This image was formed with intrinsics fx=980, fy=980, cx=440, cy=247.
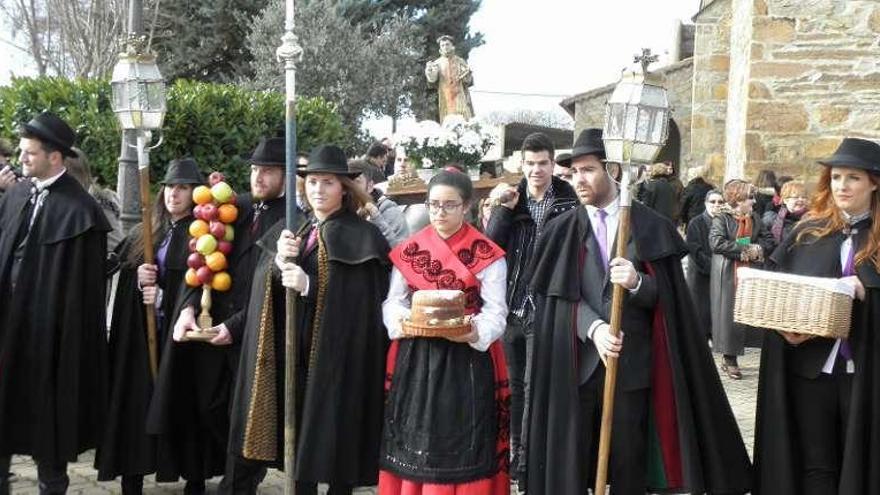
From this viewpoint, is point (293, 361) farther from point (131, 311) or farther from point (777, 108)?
point (777, 108)

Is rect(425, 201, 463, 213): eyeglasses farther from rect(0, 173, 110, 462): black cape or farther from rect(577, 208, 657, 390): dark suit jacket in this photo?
rect(0, 173, 110, 462): black cape

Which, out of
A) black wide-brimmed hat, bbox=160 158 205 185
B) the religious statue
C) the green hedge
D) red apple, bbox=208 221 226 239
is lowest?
red apple, bbox=208 221 226 239

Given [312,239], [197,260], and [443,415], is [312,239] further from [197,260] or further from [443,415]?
[443,415]

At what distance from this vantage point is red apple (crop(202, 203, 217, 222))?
18.0 feet

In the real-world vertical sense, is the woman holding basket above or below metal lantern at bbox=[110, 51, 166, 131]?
below

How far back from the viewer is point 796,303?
4320mm

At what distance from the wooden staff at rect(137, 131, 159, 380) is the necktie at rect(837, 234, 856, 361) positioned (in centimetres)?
362

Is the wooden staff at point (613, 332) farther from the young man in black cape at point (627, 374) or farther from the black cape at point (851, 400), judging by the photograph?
the black cape at point (851, 400)

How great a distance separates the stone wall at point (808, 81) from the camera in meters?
12.0

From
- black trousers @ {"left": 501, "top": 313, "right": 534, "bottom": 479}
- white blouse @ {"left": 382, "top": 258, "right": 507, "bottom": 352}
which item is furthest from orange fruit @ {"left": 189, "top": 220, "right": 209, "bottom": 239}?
black trousers @ {"left": 501, "top": 313, "right": 534, "bottom": 479}

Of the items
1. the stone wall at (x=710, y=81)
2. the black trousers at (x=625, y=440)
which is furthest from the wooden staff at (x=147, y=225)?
the stone wall at (x=710, y=81)

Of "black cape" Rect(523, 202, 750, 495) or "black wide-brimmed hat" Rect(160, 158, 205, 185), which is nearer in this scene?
"black cape" Rect(523, 202, 750, 495)

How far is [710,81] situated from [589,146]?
13.0 meters

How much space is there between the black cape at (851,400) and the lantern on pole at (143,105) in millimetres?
3326
